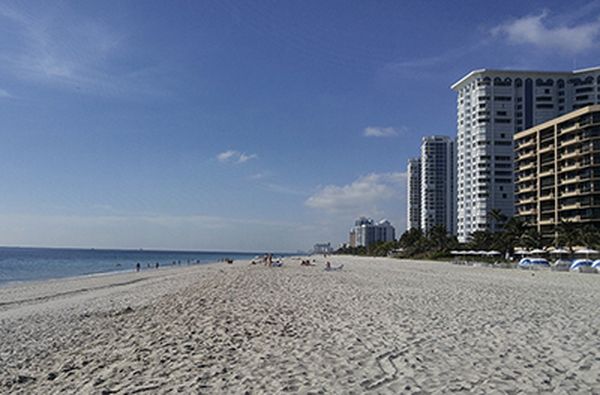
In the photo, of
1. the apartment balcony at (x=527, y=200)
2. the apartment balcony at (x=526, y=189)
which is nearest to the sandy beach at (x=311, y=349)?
the apartment balcony at (x=527, y=200)

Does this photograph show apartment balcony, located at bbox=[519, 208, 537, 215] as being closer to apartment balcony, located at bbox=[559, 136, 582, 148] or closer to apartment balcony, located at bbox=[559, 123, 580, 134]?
apartment balcony, located at bbox=[559, 136, 582, 148]

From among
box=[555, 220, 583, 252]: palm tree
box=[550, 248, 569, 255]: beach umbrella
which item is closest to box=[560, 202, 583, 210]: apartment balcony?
box=[555, 220, 583, 252]: palm tree

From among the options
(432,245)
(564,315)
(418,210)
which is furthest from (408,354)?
(418,210)

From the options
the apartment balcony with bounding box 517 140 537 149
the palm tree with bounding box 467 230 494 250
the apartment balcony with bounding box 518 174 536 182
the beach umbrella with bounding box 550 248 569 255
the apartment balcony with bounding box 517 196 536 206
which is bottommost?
the beach umbrella with bounding box 550 248 569 255

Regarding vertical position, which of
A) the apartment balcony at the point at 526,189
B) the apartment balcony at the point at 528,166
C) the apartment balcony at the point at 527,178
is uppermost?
the apartment balcony at the point at 528,166

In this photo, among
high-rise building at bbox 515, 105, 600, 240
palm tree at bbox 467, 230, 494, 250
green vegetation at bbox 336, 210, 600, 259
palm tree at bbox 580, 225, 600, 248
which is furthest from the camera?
palm tree at bbox 467, 230, 494, 250

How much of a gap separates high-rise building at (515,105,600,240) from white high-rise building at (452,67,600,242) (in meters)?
18.9

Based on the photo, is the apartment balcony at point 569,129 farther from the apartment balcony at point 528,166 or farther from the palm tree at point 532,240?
the palm tree at point 532,240

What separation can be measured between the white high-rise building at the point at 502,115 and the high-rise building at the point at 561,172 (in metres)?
18.9

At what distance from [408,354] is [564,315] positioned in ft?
23.9

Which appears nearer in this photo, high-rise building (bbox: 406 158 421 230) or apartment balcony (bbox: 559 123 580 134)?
apartment balcony (bbox: 559 123 580 134)

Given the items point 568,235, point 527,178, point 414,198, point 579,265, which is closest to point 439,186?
point 414,198

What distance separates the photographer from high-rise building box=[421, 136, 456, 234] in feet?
509

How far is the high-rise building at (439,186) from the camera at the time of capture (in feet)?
509
